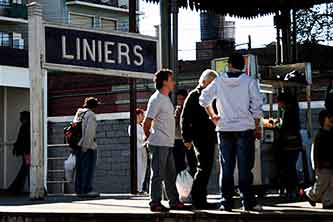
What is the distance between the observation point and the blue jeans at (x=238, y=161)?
9711 mm

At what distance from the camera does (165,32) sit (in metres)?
12.8

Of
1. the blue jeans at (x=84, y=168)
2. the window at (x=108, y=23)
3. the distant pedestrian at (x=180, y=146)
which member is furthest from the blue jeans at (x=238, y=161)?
the window at (x=108, y=23)

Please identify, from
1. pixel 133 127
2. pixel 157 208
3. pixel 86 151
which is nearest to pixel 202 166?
pixel 157 208

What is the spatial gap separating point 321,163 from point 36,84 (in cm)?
495

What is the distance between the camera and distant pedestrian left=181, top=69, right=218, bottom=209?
34.3 ft

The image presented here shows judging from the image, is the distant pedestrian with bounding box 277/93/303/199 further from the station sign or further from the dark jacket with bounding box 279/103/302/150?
the station sign

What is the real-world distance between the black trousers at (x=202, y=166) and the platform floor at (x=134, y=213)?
700mm

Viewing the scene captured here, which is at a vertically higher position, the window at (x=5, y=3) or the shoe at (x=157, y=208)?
the window at (x=5, y=3)

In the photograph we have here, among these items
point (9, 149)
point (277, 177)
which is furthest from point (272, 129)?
point (9, 149)

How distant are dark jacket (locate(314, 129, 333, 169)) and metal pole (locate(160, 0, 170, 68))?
3186mm

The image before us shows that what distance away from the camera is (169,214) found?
9.62m

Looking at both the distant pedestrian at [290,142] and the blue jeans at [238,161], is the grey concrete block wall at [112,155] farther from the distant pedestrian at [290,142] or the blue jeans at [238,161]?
the blue jeans at [238,161]

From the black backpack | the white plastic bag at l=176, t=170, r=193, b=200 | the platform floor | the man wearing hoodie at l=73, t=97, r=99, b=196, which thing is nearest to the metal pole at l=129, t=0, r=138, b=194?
the man wearing hoodie at l=73, t=97, r=99, b=196

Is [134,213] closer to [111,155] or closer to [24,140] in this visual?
[24,140]
